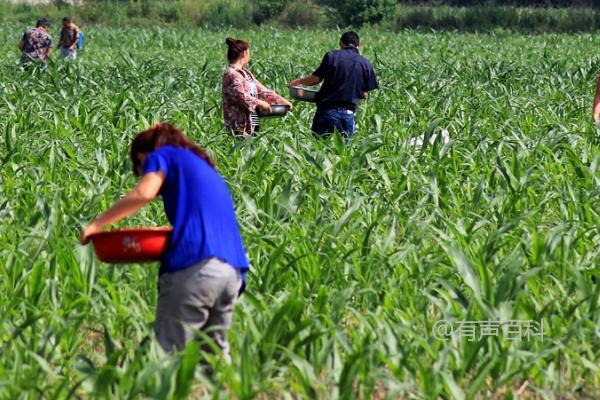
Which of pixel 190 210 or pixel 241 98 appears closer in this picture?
pixel 190 210

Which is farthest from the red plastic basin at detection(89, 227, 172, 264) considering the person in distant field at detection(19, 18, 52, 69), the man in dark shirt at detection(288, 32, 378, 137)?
the person in distant field at detection(19, 18, 52, 69)

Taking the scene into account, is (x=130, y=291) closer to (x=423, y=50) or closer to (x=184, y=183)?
(x=184, y=183)

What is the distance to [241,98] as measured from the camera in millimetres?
9422

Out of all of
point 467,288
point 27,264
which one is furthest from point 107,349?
point 467,288

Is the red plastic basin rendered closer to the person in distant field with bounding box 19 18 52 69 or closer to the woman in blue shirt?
the woman in blue shirt

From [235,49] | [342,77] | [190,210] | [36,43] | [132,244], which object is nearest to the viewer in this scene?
[190,210]

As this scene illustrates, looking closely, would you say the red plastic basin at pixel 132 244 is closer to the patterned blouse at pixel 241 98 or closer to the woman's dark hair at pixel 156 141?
the woman's dark hair at pixel 156 141

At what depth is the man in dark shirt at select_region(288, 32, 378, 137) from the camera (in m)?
10.3

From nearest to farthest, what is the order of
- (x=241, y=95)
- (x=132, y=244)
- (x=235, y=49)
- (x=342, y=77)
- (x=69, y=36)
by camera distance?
(x=132, y=244)
(x=235, y=49)
(x=241, y=95)
(x=342, y=77)
(x=69, y=36)

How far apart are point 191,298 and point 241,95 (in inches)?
178

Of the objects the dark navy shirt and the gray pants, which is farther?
the dark navy shirt

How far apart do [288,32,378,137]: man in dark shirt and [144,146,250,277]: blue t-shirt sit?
5.13m

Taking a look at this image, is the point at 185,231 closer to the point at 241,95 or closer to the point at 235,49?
the point at 235,49

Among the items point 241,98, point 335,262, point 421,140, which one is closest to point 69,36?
point 421,140
